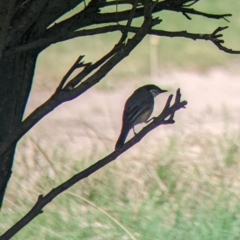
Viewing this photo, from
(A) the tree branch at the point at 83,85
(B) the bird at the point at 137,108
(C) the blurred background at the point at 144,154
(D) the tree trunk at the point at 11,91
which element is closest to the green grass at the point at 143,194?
(C) the blurred background at the point at 144,154

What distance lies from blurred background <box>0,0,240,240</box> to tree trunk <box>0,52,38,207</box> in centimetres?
120

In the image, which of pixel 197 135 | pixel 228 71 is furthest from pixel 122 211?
pixel 228 71

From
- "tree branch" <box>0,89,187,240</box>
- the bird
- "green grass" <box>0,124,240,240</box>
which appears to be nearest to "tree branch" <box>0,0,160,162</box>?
"tree branch" <box>0,89,187,240</box>

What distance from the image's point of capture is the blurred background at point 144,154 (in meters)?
2.35

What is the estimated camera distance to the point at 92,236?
2.31 m

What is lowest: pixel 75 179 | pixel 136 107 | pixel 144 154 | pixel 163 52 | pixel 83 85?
pixel 75 179

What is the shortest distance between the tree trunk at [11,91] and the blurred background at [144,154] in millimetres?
1195

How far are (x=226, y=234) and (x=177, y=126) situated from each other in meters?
0.74

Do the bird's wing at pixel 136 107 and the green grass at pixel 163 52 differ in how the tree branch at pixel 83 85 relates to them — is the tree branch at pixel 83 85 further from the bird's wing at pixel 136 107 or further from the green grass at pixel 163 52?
the green grass at pixel 163 52

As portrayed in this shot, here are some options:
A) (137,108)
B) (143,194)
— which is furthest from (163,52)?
(137,108)

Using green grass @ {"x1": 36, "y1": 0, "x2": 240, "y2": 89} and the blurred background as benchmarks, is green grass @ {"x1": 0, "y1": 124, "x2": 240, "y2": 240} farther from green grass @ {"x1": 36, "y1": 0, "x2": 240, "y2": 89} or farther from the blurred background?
green grass @ {"x1": 36, "y1": 0, "x2": 240, "y2": 89}

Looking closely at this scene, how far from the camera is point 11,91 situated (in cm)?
114

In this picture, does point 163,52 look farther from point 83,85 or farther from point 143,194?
point 83,85

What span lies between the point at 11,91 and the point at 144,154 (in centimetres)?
164
